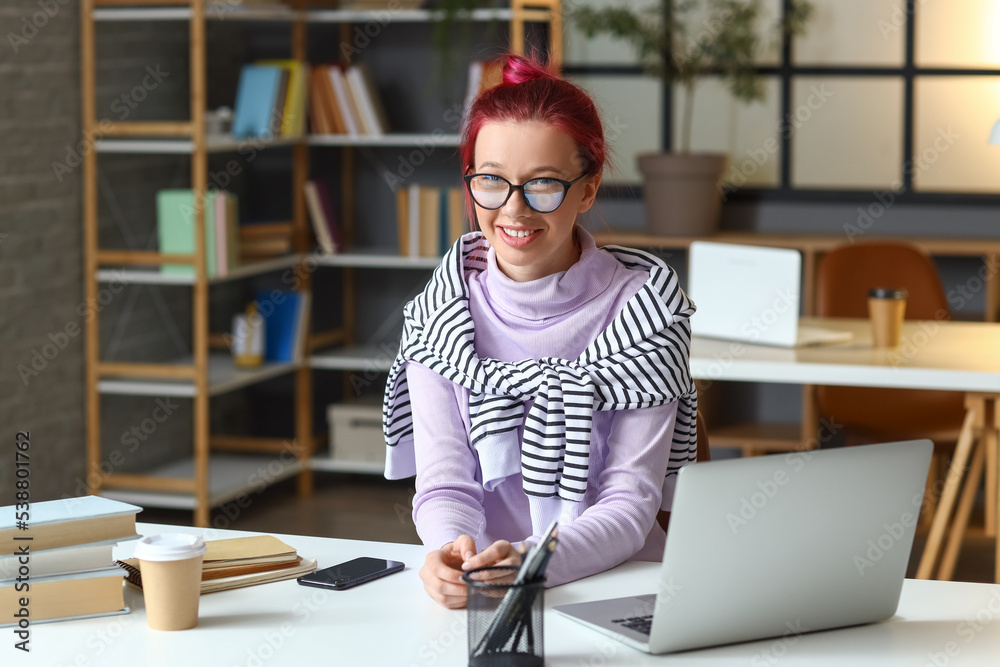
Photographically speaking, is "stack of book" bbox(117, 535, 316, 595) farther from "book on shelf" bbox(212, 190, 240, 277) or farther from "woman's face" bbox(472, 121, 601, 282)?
"book on shelf" bbox(212, 190, 240, 277)

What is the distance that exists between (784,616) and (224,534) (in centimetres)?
70

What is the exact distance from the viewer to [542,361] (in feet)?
5.24

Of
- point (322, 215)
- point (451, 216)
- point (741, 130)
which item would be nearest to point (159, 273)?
point (322, 215)

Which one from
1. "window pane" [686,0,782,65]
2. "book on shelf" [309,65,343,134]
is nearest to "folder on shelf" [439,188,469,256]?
"book on shelf" [309,65,343,134]

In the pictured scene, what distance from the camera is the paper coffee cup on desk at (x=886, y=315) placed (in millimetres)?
2883

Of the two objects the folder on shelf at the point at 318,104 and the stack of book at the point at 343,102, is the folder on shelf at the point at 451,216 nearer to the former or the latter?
the stack of book at the point at 343,102

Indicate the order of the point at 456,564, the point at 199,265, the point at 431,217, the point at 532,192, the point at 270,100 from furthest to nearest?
the point at 431,217 < the point at 270,100 < the point at 199,265 < the point at 532,192 < the point at 456,564

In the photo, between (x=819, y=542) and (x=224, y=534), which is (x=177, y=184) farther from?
(x=819, y=542)

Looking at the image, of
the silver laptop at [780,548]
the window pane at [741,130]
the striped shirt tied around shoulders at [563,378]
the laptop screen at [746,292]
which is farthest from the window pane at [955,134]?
the silver laptop at [780,548]

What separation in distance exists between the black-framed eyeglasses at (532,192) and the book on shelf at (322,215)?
2.67 m

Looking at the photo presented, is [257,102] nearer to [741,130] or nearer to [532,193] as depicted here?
[741,130]

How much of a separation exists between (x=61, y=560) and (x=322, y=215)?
2950 mm

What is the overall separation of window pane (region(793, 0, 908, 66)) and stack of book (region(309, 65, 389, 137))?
57.3 inches

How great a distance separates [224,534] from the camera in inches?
61.7
